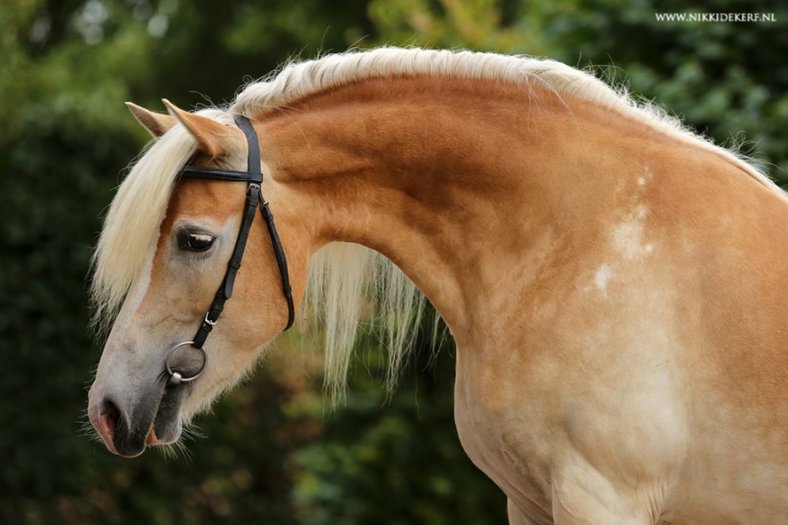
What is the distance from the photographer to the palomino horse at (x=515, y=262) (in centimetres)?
279

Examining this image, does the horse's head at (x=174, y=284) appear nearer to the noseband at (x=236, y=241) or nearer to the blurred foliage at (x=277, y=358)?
the noseband at (x=236, y=241)

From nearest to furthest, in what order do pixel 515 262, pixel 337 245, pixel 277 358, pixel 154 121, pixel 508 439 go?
pixel 508 439 → pixel 515 262 → pixel 154 121 → pixel 337 245 → pixel 277 358

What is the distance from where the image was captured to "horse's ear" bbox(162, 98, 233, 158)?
9.27 ft

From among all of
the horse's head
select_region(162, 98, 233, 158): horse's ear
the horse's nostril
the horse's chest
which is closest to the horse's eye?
the horse's head

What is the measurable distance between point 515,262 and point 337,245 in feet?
2.20

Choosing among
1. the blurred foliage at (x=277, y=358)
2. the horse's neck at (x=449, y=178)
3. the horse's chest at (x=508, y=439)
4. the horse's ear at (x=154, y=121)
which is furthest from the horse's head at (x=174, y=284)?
the blurred foliage at (x=277, y=358)

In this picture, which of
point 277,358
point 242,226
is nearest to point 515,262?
point 242,226

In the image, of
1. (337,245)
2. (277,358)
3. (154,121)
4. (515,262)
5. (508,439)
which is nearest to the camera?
(508,439)

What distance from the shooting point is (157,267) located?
2957 mm

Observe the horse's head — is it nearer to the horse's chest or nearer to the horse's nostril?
the horse's nostril

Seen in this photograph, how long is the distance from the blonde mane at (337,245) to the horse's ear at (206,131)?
0.20 ft

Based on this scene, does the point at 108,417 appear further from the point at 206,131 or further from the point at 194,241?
the point at 206,131

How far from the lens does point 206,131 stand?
9.54ft

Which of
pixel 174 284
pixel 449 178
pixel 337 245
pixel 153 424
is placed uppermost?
pixel 449 178
